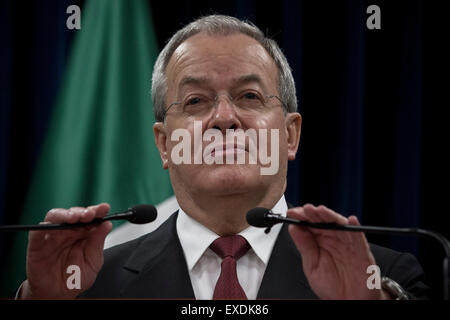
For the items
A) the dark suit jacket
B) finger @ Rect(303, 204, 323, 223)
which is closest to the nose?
the dark suit jacket

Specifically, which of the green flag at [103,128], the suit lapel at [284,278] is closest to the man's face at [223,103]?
the suit lapel at [284,278]

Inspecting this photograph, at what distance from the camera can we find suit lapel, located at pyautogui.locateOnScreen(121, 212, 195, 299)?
1.37 m

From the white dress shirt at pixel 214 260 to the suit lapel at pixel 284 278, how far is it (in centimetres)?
3

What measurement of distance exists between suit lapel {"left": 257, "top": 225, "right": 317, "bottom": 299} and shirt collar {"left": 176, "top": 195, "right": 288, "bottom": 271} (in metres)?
0.03

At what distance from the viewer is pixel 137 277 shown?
140 cm

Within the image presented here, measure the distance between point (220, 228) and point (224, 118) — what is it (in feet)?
1.10

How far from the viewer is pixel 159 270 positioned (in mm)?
1415

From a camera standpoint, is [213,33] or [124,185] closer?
[213,33]

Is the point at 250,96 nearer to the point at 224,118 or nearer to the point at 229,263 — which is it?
the point at 224,118

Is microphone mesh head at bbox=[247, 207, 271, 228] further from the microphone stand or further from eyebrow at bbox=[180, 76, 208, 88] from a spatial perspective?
eyebrow at bbox=[180, 76, 208, 88]
